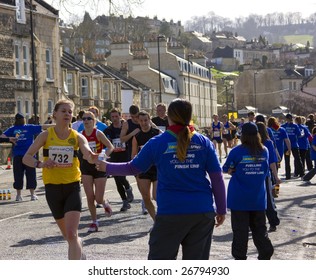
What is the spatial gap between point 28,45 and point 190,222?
37539 millimetres

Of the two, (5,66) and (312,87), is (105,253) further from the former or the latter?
(312,87)

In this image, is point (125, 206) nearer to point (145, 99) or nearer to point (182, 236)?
point (182, 236)

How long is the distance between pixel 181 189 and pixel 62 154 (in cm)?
292

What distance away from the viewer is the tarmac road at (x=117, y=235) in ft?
37.0

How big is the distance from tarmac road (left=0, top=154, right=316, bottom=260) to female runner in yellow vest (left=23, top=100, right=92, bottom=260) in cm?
123

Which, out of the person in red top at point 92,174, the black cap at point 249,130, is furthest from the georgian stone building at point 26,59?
the black cap at point 249,130

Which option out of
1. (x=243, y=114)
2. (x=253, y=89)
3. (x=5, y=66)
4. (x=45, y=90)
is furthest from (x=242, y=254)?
Result: (x=253, y=89)

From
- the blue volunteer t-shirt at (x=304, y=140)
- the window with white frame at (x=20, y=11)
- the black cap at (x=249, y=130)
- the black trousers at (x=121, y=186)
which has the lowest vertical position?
the black trousers at (x=121, y=186)

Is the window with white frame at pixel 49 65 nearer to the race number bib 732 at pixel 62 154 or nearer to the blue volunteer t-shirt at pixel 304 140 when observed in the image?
the blue volunteer t-shirt at pixel 304 140

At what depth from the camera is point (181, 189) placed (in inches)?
288

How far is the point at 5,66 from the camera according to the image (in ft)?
138

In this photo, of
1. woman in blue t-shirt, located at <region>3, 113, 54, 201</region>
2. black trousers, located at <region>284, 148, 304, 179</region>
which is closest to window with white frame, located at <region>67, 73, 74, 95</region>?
black trousers, located at <region>284, 148, 304, 179</region>

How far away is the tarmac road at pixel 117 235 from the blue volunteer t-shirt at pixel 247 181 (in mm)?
1081

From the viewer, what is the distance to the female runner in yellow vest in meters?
9.86
